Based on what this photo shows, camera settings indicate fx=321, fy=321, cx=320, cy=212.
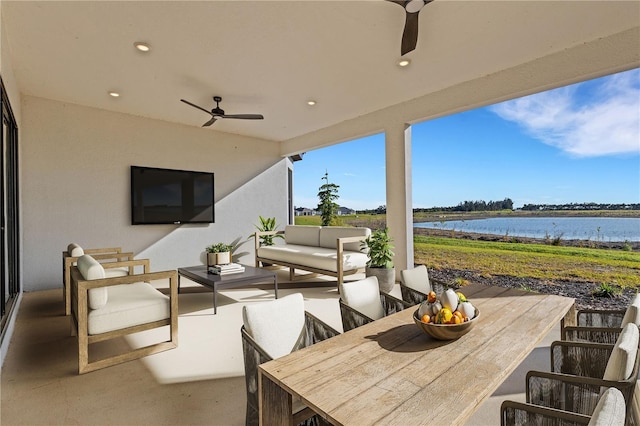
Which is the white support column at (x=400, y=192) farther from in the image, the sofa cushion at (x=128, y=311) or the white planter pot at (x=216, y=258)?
the sofa cushion at (x=128, y=311)

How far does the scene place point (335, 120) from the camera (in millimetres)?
5934

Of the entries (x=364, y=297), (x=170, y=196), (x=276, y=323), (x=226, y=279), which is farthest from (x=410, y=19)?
(x=170, y=196)

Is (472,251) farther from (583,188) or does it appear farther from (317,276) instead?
(317,276)

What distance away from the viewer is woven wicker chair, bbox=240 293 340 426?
4.50ft

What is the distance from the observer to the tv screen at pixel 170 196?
557cm

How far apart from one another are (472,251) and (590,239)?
1.38 m

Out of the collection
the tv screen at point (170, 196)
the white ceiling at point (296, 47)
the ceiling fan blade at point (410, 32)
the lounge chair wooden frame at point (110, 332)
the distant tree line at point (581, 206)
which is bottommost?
the lounge chair wooden frame at point (110, 332)

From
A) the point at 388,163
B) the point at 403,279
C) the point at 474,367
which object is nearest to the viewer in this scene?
the point at 474,367

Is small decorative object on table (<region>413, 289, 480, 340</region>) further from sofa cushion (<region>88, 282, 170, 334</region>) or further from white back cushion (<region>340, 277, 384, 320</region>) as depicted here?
sofa cushion (<region>88, 282, 170, 334</region>)

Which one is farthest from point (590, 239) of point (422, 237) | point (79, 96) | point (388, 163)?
point (79, 96)

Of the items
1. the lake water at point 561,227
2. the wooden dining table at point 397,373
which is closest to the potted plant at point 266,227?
the lake water at point 561,227

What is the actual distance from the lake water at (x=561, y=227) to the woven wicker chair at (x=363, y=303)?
9.88 feet

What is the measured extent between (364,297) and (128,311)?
72.6 inches

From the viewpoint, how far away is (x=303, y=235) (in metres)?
6.14
